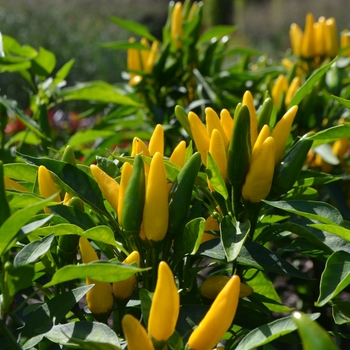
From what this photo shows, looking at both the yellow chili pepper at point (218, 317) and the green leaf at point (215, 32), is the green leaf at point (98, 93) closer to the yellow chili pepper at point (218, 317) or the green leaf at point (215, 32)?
the green leaf at point (215, 32)

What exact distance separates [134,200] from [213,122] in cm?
18

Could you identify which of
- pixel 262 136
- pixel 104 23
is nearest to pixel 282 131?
pixel 262 136

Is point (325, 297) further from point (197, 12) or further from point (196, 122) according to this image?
point (197, 12)

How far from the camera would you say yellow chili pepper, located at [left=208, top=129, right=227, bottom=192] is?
2.61 ft

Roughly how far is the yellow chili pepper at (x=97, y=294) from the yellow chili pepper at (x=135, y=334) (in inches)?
5.5

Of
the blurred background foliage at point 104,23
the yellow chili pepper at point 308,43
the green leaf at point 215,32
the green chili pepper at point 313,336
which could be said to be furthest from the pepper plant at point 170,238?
the blurred background foliage at point 104,23

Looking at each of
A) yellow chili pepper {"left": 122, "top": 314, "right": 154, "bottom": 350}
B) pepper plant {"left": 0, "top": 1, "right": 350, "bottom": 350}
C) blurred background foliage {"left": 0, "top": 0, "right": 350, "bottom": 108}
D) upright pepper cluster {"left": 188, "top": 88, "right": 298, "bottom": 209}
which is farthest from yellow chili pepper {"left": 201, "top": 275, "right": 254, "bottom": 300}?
blurred background foliage {"left": 0, "top": 0, "right": 350, "bottom": 108}

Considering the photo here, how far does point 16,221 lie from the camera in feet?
1.89

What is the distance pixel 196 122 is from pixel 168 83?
833 millimetres

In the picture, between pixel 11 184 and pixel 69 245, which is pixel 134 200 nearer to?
pixel 69 245

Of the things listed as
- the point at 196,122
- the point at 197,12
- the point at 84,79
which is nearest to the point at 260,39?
the point at 84,79

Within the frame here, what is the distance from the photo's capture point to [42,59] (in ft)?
4.75

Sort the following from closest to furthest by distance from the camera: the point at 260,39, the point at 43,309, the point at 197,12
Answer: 1. the point at 43,309
2. the point at 197,12
3. the point at 260,39

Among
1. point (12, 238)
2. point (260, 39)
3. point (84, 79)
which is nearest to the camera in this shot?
point (12, 238)
